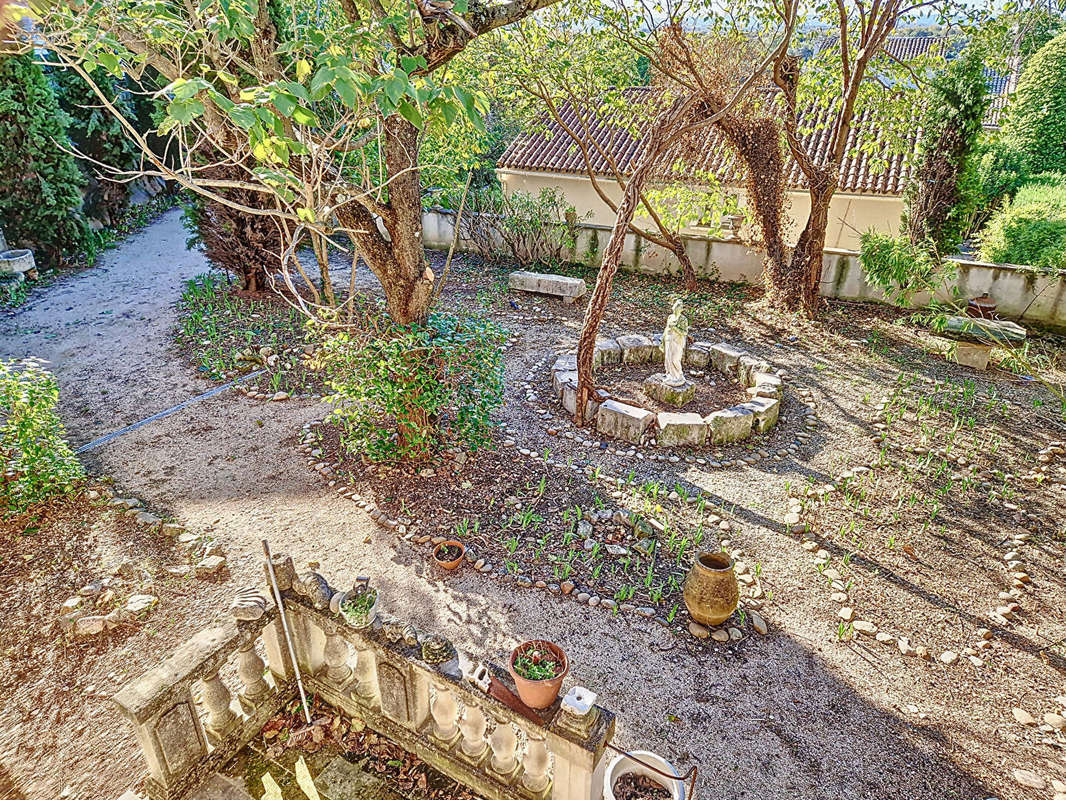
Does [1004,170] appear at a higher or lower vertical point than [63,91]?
lower

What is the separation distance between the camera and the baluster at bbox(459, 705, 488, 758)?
296 cm


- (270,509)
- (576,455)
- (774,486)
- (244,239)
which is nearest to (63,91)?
(244,239)

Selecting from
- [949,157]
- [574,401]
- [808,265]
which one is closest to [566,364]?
[574,401]

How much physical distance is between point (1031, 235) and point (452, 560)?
1205 centimetres

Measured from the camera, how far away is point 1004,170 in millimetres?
16203

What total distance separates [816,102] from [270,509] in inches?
416

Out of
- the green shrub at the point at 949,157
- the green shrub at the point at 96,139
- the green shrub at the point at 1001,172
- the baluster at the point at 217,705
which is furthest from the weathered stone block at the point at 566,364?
the green shrub at the point at 1001,172

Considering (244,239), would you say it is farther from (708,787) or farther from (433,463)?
(708,787)

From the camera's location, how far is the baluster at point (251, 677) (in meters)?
3.24

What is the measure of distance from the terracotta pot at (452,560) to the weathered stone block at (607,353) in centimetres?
417

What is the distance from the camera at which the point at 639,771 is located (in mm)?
3068

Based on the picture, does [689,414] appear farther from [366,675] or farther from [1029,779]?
[366,675]

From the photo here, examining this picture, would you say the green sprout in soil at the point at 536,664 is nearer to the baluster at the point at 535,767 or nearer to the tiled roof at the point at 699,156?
the baluster at the point at 535,767

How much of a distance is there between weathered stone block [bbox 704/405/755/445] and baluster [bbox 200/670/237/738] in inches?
207
